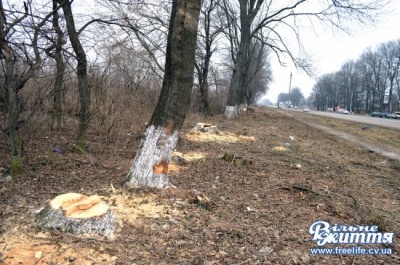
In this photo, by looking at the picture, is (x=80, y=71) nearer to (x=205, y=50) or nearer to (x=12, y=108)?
(x=12, y=108)

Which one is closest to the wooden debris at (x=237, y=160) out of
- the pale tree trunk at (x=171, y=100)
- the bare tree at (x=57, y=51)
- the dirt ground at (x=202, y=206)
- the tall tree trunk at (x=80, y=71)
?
the dirt ground at (x=202, y=206)

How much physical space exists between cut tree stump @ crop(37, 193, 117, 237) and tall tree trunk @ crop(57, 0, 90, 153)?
328 cm

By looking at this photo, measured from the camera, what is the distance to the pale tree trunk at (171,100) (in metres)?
Result: 4.47

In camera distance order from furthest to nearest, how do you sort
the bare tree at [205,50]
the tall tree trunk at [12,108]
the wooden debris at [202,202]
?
the bare tree at [205,50]
the tall tree trunk at [12,108]
the wooden debris at [202,202]

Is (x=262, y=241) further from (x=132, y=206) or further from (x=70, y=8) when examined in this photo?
(x=70, y=8)

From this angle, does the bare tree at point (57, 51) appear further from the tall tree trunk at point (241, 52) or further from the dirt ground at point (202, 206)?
the tall tree trunk at point (241, 52)

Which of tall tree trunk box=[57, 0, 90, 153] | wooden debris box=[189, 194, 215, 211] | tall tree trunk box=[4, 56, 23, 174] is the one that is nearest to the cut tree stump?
wooden debris box=[189, 194, 215, 211]

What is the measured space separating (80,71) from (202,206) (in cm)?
381

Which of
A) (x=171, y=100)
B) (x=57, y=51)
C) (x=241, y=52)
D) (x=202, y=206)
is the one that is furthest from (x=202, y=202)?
(x=241, y=52)

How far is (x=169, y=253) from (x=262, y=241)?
1.00 metres

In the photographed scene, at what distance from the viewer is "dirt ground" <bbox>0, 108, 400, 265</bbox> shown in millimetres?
3021

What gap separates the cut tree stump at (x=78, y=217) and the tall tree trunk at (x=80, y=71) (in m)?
3.28

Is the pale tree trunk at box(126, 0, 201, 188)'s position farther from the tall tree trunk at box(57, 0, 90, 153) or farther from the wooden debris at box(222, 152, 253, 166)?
the wooden debris at box(222, 152, 253, 166)

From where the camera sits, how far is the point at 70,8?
6.04 m
